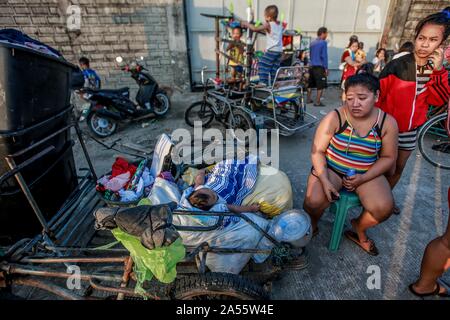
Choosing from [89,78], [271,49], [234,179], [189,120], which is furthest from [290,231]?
[89,78]

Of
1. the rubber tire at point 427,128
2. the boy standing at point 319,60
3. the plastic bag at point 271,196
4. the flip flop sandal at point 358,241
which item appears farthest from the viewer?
the boy standing at point 319,60

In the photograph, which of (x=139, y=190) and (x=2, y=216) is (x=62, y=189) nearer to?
(x=2, y=216)

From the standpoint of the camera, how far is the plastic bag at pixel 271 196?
8.20 feet

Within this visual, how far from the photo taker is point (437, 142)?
444 cm

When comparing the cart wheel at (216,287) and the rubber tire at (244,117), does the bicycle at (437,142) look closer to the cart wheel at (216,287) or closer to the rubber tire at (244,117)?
the rubber tire at (244,117)

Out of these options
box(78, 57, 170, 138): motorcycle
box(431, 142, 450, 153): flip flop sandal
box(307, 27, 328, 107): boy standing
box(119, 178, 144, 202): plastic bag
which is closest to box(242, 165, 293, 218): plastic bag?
box(119, 178, 144, 202): plastic bag

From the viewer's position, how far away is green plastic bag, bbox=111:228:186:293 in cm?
143

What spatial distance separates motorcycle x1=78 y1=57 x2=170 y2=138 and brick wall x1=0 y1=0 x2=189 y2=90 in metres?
1.40

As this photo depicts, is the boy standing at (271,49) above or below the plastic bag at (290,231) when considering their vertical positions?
above

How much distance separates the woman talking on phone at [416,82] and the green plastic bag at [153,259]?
91.9 inches

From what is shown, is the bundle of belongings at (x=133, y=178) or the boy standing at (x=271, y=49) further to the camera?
the boy standing at (x=271, y=49)

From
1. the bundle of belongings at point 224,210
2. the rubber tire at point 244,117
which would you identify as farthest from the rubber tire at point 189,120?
the bundle of belongings at point 224,210

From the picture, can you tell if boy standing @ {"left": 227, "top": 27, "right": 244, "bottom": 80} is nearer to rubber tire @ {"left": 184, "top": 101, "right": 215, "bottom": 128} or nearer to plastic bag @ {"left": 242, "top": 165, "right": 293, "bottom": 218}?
rubber tire @ {"left": 184, "top": 101, "right": 215, "bottom": 128}
